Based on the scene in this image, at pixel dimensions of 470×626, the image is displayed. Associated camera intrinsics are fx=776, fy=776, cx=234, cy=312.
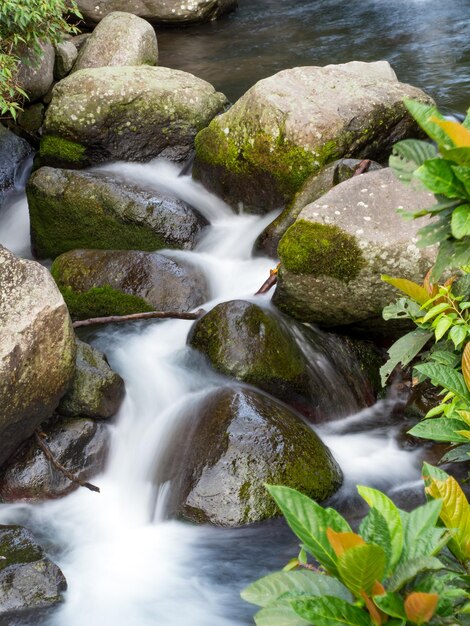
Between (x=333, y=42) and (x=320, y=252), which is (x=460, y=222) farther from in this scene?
(x=333, y=42)

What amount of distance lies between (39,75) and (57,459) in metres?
6.12

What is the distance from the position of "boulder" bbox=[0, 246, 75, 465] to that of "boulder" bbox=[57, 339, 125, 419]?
209mm

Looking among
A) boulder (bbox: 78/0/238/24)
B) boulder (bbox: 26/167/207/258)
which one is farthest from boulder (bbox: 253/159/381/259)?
boulder (bbox: 78/0/238/24)

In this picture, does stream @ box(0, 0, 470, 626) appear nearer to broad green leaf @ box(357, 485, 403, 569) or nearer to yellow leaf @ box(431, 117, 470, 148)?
broad green leaf @ box(357, 485, 403, 569)

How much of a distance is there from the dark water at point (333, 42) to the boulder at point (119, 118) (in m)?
1.93

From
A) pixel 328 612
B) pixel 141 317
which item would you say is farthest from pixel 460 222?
pixel 141 317

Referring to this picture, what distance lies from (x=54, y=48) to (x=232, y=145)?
4113 mm

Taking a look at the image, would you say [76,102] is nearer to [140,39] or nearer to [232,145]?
[232,145]

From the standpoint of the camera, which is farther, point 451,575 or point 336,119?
point 336,119

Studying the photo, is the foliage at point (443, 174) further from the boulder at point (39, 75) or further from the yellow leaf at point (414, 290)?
the boulder at point (39, 75)

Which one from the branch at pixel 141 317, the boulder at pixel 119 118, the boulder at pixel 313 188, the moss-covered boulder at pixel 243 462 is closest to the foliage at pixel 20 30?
the boulder at pixel 119 118

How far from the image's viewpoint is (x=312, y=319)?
5562 millimetres

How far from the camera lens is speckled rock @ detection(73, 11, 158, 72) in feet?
33.4

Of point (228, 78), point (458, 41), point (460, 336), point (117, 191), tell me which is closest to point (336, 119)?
point (117, 191)
